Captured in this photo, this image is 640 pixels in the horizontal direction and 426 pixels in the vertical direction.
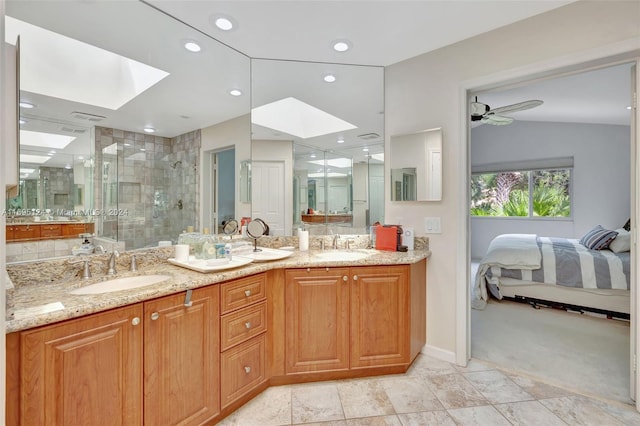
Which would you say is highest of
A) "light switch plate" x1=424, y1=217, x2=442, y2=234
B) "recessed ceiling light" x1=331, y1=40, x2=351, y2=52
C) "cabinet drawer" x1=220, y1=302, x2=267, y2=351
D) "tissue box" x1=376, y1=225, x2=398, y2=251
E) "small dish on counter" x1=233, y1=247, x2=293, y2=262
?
"recessed ceiling light" x1=331, y1=40, x2=351, y2=52

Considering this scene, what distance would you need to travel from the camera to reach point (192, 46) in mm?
2143

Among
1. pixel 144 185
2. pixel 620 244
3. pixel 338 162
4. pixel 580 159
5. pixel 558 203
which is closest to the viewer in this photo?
pixel 144 185

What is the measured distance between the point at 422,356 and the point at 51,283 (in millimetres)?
2557

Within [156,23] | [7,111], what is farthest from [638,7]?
[7,111]

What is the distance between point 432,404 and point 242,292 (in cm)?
139

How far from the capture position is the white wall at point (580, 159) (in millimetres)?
5191

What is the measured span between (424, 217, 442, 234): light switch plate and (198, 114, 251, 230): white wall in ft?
4.90

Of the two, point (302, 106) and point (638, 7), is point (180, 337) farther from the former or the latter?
point (638, 7)

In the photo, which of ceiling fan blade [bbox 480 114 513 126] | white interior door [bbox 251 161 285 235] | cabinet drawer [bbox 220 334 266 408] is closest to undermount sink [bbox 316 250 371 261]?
white interior door [bbox 251 161 285 235]

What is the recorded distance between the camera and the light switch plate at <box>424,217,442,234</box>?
7.91ft

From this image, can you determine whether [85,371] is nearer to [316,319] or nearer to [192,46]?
[316,319]

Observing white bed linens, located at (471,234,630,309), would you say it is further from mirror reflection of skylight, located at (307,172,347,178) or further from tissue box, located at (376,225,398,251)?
mirror reflection of skylight, located at (307,172,347,178)

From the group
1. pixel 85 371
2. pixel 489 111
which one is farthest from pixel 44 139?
pixel 489 111

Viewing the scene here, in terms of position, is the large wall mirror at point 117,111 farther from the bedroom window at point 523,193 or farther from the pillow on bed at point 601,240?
the bedroom window at point 523,193
